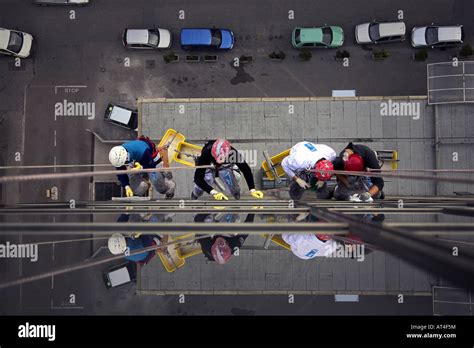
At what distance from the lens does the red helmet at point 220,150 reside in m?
11.9

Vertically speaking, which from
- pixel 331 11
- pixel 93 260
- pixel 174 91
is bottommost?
pixel 93 260

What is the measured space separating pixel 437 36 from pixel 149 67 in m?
13.9

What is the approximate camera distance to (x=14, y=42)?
63.5 feet

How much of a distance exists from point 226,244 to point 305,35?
14.4 meters

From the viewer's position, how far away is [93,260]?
7.19 m

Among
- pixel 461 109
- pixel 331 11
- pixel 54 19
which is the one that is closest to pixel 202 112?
pixel 331 11

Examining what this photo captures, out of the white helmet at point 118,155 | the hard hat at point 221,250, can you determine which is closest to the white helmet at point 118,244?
the hard hat at point 221,250

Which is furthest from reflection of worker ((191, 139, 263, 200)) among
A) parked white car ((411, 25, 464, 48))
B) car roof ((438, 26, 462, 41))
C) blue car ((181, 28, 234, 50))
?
car roof ((438, 26, 462, 41))

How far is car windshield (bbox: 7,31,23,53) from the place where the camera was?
762 inches

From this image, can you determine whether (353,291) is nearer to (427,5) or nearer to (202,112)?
(202,112)

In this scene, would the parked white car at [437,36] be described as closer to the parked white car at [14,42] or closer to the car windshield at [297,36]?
the car windshield at [297,36]

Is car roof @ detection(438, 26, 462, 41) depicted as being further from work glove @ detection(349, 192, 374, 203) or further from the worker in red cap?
work glove @ detection(349, 192, 374, 203)

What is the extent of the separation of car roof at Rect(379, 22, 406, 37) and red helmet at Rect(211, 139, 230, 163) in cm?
1132

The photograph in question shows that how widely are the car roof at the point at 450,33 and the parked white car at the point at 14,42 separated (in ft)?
65.4
